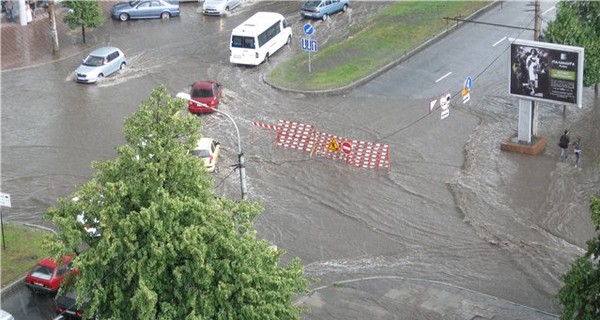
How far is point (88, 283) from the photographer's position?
2217 cm

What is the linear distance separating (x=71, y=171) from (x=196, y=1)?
21.9m

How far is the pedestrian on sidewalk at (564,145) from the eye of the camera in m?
38.0

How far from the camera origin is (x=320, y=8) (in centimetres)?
5419

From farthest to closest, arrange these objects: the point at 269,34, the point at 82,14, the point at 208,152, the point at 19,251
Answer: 1. the point at 82,14
2. the point at 269,34
3. the point at 208,152
4. the point at 19,251

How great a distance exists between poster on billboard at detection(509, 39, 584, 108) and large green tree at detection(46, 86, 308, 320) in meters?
18.1

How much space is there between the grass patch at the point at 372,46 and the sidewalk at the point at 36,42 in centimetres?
1123

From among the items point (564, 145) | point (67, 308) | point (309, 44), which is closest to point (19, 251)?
point (67, 308)

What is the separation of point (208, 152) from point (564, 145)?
1318 cm

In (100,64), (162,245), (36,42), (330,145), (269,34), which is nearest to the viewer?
(162,245)

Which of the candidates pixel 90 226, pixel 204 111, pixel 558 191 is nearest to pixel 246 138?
pixel 204 111

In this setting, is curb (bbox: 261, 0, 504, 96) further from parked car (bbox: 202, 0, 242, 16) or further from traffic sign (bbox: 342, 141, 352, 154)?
parked car (bbox: 202, 0, 242, 16)

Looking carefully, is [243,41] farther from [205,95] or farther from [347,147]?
[347,147]

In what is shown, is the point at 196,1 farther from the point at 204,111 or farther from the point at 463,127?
the point at 463,127

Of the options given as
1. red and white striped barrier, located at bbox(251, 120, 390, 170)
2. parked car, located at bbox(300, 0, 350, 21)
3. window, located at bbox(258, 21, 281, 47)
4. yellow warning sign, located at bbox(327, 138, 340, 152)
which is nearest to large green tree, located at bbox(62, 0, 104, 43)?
window, located at bbox(258, 21, 281, 47)
